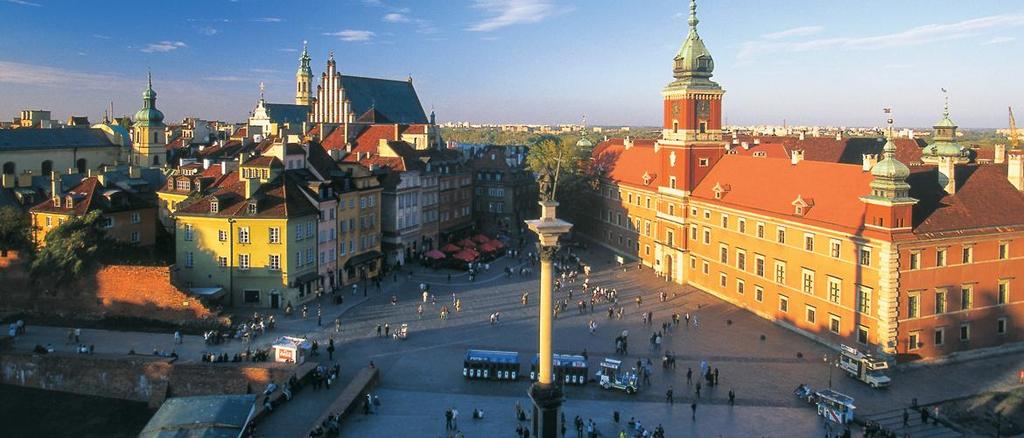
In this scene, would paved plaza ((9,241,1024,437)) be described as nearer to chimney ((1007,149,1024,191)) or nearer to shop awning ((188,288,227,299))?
shop awning ((188,288,227,299))

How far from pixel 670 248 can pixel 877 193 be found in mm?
22134

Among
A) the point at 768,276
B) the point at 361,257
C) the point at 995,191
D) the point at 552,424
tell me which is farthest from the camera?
the point at 361,257

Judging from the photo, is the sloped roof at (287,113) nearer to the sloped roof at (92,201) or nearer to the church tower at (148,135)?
the church tower at (148,135)

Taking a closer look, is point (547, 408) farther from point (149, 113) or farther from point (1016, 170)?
point (149, 113)

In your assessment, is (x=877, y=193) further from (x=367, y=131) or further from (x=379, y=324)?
(x=367, y=131)

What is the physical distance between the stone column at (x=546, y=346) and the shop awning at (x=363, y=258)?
104 ft

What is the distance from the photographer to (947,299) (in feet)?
132

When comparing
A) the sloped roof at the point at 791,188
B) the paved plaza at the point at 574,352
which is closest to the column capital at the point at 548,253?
the paved plaza at the point at 574,352

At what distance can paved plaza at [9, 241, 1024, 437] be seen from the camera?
3103cm

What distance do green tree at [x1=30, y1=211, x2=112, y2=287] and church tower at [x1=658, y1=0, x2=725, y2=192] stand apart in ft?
129

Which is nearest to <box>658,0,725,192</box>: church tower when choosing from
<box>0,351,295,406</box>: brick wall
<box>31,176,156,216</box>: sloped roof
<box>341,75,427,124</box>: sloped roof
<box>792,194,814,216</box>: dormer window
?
<box>792,194,814,216</box>: dormer window

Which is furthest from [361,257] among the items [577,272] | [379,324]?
[577,272]

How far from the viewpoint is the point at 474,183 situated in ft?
267

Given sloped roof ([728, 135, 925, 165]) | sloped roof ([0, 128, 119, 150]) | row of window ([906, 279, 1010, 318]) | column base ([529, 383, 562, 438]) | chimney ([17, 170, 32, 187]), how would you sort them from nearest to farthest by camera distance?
column base ([529, 383, 562, 438]) < row of window ([906, 279, 1010, 318]) < chimney ([17, 170, 32, 187]) < sloped roof ([0, 128, 119, 150]) < sloped roof ([728, 135, 925, 165])
